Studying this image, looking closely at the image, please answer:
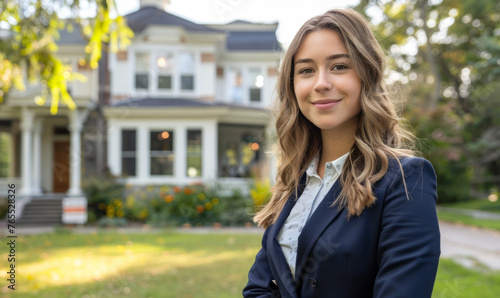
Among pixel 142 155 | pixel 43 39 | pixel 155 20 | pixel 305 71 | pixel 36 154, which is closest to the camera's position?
pixel 305 71

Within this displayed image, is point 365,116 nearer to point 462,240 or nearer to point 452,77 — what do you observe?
point 462,240

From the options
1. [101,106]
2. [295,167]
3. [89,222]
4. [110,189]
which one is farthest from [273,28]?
[295,167]

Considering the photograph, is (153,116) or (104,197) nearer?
(104,197)

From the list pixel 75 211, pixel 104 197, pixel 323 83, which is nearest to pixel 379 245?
pixel 323 83

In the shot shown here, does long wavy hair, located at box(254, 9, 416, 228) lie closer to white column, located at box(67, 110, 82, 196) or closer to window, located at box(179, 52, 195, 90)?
white column, located at box(67, 110, 82, 196)

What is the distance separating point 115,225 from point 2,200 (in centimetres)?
501

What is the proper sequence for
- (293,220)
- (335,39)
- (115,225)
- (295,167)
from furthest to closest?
1. (115,225)
2. (295,167)
3. (293,220)
4. (335,39)

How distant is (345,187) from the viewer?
1442 millimetres

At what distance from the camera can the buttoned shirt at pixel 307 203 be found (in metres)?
1.61

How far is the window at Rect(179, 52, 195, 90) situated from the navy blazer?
49.9 feet

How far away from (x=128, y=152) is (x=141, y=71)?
306 cm

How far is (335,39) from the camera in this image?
1.51m

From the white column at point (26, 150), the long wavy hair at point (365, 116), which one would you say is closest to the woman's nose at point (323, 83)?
the long wavy hair at point (365, 116)

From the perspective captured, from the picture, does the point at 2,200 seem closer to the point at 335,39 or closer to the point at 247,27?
the point at 247,27
